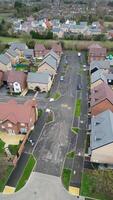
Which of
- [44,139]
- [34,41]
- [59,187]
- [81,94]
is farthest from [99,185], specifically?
[34,41]

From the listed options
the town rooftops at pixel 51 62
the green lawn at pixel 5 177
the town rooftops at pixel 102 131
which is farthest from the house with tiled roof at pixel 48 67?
the green lawn at pixel 5 177

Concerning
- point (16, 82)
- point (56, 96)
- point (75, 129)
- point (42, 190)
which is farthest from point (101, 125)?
point (16, 82)

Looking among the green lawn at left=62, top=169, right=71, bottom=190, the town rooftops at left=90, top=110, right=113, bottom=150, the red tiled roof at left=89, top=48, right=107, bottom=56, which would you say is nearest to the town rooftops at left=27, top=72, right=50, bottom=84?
the town rooftops at left=90, top=110, right=113, bottom=150

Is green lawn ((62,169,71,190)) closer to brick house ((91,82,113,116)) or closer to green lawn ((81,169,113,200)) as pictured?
green lawn ((81,169,113,200))

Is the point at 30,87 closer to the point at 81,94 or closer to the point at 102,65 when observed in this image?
the point at 81,94

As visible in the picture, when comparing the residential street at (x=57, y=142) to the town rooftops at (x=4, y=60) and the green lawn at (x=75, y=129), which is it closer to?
the green lawn at (x=75, y=129)

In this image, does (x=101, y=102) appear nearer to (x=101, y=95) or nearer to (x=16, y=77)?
(x=101, y=95)
